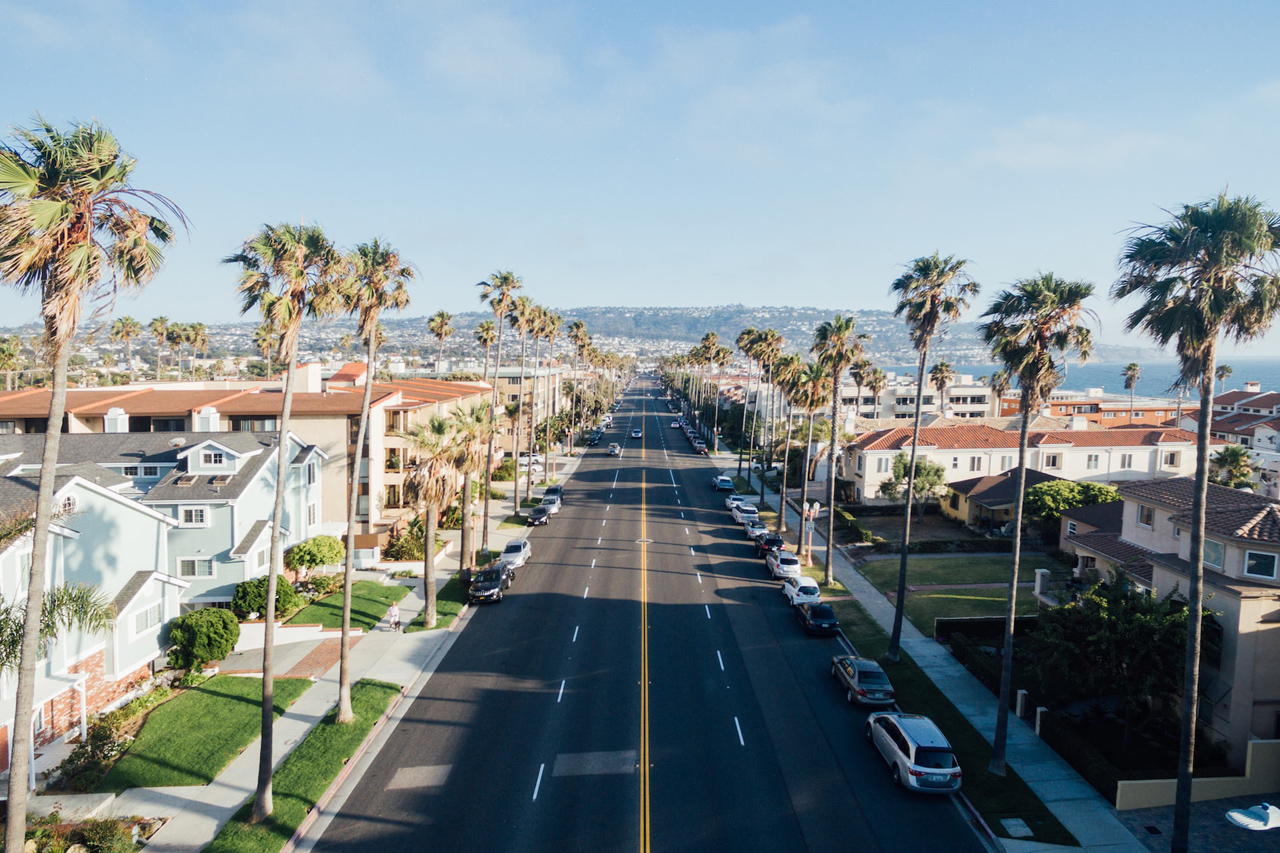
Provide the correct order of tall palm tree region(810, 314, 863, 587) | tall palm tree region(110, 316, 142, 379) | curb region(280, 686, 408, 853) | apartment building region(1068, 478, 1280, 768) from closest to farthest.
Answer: curb region(280, 686, 408, 853), apartment building region(1068, 478, 1280, 768), tall palm tree region(810, 314, 863, 587), tall palm tree region(110, 316, 142, 379)

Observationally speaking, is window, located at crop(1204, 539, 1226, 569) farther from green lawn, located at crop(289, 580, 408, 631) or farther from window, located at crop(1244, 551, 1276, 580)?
green lawn, located at crop(289, 580, 408, 631)

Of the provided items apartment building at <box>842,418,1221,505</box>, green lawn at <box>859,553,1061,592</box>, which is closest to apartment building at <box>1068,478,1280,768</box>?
green lawn at <box>859,553,1061,592</box>

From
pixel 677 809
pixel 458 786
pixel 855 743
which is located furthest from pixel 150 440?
pixel 855 743

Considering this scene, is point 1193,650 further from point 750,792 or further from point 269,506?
point 269,506

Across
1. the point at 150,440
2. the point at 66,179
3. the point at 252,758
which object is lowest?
the point at 252,758

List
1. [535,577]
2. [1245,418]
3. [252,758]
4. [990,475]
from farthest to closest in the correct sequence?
[1245,418] < [990,475] < [535,577] < [252,758]

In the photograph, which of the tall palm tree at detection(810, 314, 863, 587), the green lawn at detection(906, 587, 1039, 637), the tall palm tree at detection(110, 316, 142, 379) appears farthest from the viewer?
the tall palm tree at detection(110, 316, 142, 379)
